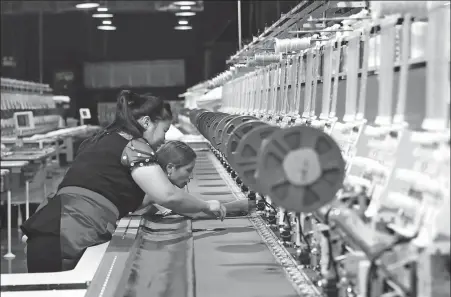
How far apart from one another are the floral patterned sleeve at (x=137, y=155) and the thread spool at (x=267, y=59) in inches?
57.2

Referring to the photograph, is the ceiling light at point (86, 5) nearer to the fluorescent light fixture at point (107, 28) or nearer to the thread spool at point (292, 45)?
the fluorescent light fixture at point (107, 28)

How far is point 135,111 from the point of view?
4.08m

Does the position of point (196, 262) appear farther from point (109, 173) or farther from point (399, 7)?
point (399, 7)

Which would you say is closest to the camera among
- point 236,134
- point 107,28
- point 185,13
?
point 236,134

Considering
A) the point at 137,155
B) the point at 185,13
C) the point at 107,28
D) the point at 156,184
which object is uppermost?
the point at 185,13

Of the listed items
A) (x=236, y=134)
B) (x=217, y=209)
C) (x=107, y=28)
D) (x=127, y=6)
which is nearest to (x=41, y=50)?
(x=107, y=28)

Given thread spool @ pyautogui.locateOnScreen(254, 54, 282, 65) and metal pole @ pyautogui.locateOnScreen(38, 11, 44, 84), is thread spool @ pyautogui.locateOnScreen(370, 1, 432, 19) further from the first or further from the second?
metal pole @ pyautogui.locateOnScreen(38, 11, 44, 84)

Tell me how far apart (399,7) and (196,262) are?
1636 millimetres

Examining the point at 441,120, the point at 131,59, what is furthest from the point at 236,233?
the point at 131,59

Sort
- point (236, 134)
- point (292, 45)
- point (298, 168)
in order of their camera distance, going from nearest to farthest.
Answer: point (298, 168)
point (236, 134)
point (292, 45)

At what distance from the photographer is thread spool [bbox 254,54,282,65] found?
17.0 ft

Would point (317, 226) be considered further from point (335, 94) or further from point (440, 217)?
point (335, 94)

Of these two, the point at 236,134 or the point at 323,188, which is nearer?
the point at 323,188

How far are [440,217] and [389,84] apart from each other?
823mm
